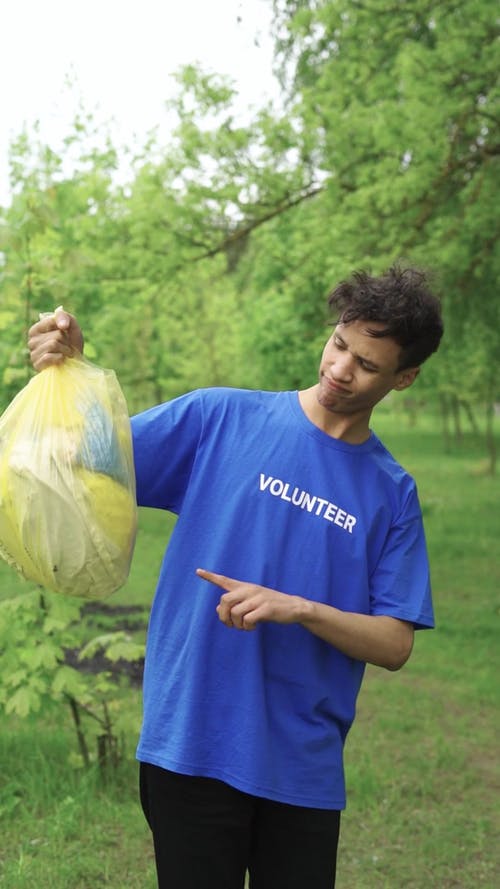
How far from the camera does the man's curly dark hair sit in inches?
83.9

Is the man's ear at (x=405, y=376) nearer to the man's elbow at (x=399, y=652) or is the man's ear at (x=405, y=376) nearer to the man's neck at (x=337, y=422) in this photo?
the man's neck at (x=337, y=422)

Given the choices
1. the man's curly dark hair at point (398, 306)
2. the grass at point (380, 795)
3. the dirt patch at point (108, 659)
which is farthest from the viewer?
the dirt patch at point (108, 659)

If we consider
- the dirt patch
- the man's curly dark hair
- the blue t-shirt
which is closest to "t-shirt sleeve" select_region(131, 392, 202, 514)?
the blue t-shirt

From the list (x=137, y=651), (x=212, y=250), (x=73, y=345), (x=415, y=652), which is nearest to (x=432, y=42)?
(x=212, y=250)

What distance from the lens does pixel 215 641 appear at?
2.10 metres

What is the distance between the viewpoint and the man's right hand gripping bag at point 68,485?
197cm

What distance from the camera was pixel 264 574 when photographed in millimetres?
2070

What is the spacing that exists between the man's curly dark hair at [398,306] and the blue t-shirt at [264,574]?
0.24 meters

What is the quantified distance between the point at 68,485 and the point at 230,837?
818mm

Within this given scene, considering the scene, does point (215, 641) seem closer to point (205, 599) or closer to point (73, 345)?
point (205, 599)

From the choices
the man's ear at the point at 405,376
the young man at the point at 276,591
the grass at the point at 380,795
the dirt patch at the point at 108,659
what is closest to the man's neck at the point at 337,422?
the young man at the point at 276,591

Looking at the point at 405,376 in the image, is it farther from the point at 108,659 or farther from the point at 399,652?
the point at 108,659

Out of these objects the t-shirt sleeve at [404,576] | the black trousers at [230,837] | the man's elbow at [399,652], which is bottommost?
the black trousers at [230,837]

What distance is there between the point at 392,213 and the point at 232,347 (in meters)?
13.5
